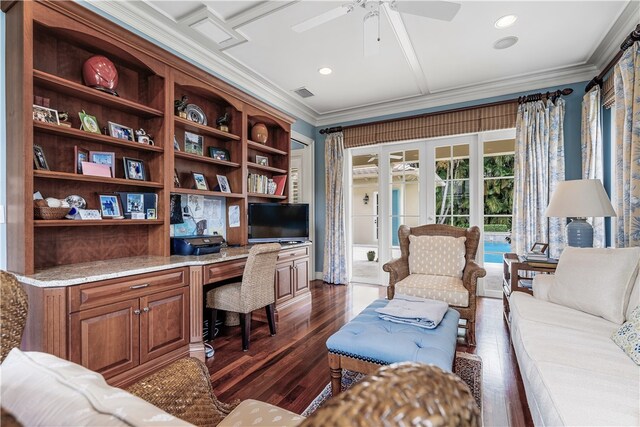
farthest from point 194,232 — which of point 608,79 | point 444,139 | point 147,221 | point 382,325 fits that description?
point 608,79

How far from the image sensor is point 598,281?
6.28ft

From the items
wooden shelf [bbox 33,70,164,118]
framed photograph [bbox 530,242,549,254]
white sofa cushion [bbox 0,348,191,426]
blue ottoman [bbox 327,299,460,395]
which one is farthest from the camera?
framed photograph [bbox 530,242,549,254]

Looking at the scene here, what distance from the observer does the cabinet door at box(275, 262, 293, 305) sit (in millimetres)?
3314

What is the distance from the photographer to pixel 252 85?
12.3 ft

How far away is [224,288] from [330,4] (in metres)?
2.49

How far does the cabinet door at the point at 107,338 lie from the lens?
1.69 m

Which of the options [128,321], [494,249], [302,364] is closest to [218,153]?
[128,321]

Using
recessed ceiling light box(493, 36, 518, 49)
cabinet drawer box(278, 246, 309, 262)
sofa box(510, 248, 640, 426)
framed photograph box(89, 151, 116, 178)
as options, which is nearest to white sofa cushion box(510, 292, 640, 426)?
sofa box(510, 248, 640, 426)

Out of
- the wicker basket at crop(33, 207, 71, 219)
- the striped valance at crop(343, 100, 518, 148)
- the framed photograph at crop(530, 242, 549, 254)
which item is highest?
the striped valance at crop(343, 100, 518, 148)

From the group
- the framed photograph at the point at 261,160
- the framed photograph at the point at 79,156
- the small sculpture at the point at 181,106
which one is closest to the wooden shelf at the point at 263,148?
the framed photograph at the point at 261,160

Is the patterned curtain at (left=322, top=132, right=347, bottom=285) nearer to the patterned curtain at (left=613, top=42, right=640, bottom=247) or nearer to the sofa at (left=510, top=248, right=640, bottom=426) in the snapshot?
the sofa at (left=510, top=248, right=640, bottom=426)

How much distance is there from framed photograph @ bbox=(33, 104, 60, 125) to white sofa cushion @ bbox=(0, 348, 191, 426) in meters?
2.03

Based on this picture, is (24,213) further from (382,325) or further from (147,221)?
(382,325)

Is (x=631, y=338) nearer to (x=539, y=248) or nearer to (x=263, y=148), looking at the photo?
(x=539, y=248)
